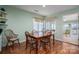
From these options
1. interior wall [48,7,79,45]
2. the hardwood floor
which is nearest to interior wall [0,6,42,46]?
the hardwood floor

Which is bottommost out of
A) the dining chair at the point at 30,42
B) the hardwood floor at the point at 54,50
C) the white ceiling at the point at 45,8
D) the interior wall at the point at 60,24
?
the hardwood floor at the point at 54,50

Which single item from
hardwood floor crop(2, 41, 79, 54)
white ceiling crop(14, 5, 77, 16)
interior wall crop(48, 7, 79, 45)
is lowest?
hardwood floor crop(2, 41, 79, 54)

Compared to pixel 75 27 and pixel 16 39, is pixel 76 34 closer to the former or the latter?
pixel 75 27

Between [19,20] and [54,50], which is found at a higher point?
[19,20]

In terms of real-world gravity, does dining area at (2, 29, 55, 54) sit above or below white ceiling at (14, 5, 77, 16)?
below

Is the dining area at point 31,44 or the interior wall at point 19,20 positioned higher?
the interior wall at point 19,20

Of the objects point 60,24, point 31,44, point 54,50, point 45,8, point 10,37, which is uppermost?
point 45,8

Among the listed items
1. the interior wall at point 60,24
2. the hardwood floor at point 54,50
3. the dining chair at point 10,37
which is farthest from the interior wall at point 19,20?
the interior wall at point 60,24

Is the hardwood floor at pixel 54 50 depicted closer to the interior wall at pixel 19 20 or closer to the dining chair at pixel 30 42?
the dining chair at pixel 30 42

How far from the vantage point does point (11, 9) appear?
2262mm

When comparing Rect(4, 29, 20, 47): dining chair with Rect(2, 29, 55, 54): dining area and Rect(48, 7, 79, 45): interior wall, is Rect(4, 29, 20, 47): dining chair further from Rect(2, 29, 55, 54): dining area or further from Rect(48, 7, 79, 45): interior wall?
Rect(48, 7, 79, 45): interior wall

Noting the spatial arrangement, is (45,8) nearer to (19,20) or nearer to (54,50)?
(19,20)

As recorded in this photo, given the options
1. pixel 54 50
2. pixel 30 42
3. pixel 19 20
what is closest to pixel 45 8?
pixel 19 20
